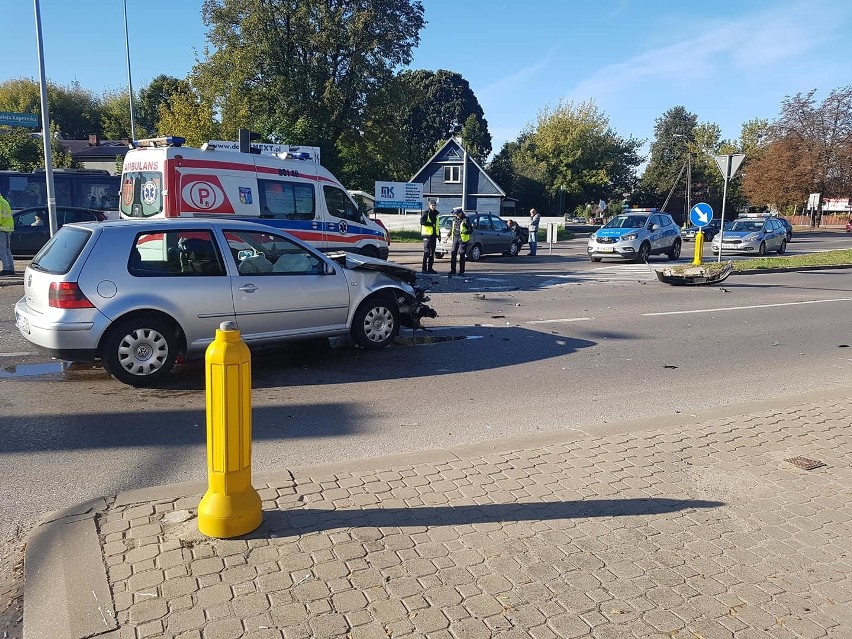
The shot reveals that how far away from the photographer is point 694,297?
14484mm

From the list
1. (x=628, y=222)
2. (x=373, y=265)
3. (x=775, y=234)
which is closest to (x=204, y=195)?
(x=373, y=265)

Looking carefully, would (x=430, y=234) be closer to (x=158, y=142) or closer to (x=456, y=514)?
(x=158, y=142)

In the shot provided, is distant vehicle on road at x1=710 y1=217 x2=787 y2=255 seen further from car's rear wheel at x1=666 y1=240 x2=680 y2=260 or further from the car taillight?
the car taillight

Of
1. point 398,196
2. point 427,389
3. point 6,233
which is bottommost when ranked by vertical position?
point 427,389

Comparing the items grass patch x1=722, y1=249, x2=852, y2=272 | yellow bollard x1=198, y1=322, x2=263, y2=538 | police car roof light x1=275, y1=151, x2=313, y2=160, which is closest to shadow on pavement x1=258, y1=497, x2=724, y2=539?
yellow bollard x1=198, y1=322, x2=263, y2=538

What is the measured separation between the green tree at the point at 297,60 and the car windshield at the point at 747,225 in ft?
67.4

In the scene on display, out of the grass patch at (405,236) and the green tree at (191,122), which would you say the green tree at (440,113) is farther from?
the green tree at (191,122)

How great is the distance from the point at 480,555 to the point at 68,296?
497 cm

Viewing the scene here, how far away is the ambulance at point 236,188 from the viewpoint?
11.8 metres

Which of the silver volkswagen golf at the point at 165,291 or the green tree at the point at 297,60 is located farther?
the green tree at the point at 297,60

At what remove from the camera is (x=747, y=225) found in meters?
27.5

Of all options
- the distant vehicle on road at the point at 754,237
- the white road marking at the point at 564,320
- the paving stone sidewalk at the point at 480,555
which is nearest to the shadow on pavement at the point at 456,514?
the paving stone sidewalk at the point at 480,555

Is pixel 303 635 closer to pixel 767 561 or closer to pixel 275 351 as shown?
pixel 767 561

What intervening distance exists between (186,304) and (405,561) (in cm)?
444
